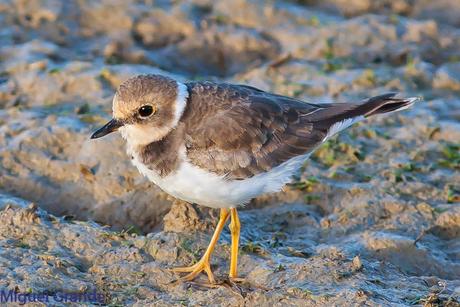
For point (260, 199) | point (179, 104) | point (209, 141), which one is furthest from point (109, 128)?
point (260, 199)

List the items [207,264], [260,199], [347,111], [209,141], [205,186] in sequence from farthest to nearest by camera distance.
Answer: [260,199]
[347,111]
[207,264]
[209,141]
[205,186]

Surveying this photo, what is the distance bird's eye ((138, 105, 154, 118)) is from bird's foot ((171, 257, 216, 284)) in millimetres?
1252

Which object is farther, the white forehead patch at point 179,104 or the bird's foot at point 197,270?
the white forehead patch at point 179,104

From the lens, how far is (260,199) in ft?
25.4

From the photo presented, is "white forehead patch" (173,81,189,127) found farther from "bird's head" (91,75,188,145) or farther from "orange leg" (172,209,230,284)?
"orange leg" (172,209,230,284)

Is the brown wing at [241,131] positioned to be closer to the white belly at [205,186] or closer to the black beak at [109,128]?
the white belly at [205,186]

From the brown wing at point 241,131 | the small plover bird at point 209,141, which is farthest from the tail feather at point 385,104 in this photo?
the small plover bird at point 209,141

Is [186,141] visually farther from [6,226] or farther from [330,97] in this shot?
A: [330,97]

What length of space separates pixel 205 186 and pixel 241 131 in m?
0.62

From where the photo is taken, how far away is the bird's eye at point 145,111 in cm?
647

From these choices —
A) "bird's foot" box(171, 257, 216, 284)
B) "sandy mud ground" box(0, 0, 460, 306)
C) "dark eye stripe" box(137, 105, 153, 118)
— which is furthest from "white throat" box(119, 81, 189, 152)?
"bird's foot" box(171, 257, 216, 284)

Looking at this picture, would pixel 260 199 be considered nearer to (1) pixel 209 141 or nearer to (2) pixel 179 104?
(1) pixel 209 141

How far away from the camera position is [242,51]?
421 inches

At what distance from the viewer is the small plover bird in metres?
→ 6.29
